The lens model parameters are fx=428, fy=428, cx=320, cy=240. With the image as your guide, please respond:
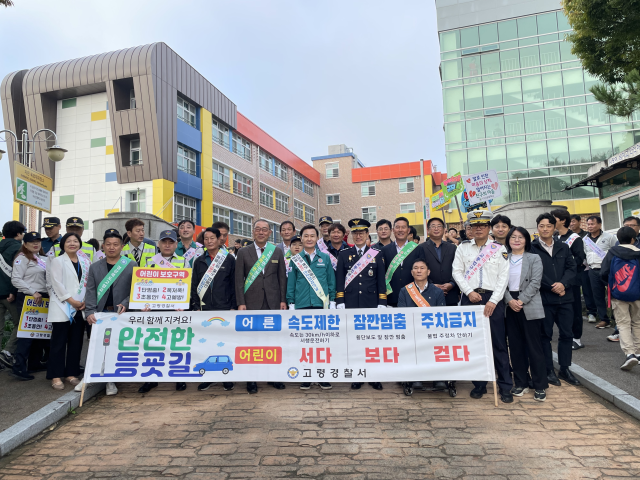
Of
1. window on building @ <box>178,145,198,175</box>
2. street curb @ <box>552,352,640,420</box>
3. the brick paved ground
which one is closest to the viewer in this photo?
the brick paved ground

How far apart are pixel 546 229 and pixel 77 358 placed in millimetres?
6051

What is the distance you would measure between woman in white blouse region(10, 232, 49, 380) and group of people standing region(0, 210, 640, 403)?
13mm

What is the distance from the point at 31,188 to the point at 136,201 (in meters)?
15.2

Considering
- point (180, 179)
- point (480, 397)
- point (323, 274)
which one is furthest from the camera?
point (180, 179)

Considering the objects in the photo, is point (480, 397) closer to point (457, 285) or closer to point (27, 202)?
point (457, 285)

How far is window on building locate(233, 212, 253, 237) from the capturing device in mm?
30828

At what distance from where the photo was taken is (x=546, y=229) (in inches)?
205

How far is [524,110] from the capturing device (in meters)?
30.8

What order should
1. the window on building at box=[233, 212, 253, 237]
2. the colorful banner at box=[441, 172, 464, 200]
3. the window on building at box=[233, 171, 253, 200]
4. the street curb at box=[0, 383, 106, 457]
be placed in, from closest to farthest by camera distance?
1. the street curb at box=[0, 383, 106, 457]
2. the colorful banner at box=[441, 172, 464, 200]
3. the window on building at box=[233, 212, 253, 237]
4. the window on building at box=[233, 171, 253, 200]

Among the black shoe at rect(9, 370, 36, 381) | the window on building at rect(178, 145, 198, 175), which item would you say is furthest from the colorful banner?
the window on building at rect(178, 145, 198, 175)

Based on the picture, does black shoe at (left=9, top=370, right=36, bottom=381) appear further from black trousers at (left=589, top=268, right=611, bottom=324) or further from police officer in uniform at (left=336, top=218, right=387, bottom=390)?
black trousers at (left=589, top=268, right=611, bottom=324)

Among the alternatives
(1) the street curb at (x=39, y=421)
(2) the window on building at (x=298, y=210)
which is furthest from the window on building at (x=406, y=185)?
(1) the street curb at (x=39, y=421)

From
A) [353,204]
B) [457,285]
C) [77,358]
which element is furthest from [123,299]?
[353,204]

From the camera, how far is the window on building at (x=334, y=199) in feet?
160
